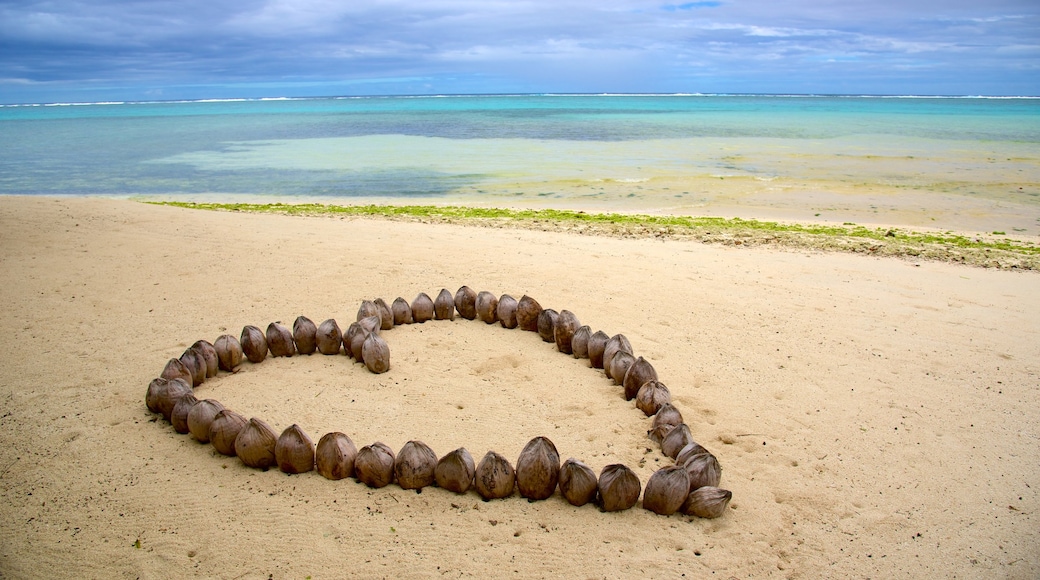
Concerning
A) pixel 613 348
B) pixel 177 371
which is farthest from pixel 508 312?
pixel 177 371

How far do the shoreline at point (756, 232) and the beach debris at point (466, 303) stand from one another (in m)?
4.84

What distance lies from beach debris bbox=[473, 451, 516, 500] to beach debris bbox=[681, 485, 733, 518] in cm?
95

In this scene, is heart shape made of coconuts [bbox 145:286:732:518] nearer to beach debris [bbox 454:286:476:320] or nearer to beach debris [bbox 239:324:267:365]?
beach debris [bbox 239:324:267:365]

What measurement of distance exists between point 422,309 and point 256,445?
2521mm

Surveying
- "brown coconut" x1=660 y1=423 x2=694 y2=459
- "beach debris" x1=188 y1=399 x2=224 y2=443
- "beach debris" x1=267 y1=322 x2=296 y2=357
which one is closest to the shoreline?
"beach debris" x1=267 y1=322 x2=296 y2=357

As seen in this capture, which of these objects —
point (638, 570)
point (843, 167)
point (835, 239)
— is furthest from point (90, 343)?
point (843, 167)

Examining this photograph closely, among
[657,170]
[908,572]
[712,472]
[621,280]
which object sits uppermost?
[657,170]

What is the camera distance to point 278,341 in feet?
17.8

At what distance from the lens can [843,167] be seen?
74.6 feet

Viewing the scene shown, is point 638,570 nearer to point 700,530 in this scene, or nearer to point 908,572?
point 700,530

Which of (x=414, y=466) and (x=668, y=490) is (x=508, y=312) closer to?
(x=414, y=466)

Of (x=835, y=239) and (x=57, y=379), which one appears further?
(x=835, y=239)

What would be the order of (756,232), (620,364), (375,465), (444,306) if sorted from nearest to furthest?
(375,465) → (620,364) → (444,306) → (756,232)

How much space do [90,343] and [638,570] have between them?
4.76 metres
